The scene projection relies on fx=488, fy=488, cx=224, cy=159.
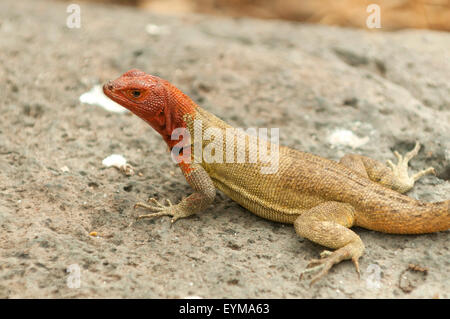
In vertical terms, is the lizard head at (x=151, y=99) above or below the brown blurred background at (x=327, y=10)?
below

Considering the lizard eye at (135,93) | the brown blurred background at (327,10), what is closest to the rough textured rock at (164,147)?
the lizard eye at (135,93)

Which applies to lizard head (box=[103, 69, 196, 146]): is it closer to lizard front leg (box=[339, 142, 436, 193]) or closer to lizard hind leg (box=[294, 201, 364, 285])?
lizard hind leg (box=[294, 201, 364, 285])

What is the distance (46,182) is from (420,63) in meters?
4.99

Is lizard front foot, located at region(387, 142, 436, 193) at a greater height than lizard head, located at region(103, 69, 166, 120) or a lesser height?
lesser

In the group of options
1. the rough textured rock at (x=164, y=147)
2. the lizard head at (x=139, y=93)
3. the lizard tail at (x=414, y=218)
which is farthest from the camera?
the lizard head at (x=139, y=93)

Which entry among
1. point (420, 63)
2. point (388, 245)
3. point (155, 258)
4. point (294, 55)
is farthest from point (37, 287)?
point (420, 63)

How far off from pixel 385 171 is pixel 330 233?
Result: 1103mm

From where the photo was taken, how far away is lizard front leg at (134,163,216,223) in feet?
14.8

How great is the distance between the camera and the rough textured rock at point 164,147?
12.3 ft

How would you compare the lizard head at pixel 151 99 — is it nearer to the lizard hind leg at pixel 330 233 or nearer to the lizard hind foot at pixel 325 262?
the lizard hind leg at pixel 330 233

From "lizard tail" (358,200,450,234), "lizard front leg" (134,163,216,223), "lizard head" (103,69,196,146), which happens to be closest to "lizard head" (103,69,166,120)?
"lizard head" (103,69,196,146)

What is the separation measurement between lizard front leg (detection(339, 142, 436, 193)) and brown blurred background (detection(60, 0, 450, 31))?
5412 millimetres

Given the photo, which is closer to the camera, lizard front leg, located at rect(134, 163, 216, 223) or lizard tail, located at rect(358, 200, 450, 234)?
lizard tail, located at rect(358, 200, 450, 234)

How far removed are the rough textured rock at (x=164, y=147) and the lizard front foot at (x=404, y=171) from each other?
81mm
